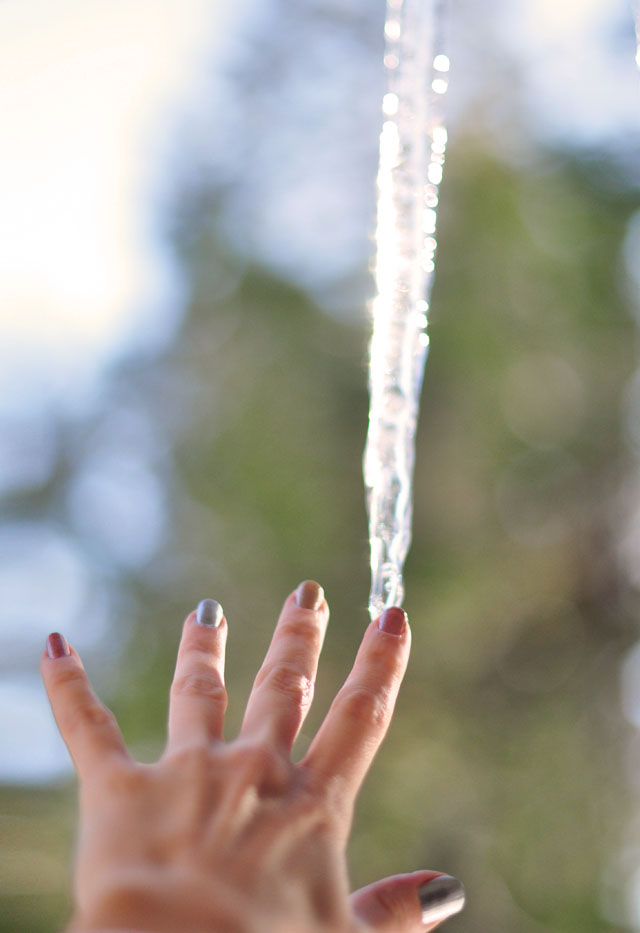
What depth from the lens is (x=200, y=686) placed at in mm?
388

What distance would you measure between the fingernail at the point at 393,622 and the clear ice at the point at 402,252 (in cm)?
19

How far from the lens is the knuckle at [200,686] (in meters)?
0.39

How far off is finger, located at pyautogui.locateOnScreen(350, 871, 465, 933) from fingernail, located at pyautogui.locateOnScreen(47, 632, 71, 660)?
173 millimetres

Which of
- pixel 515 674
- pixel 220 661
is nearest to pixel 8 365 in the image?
pixel 515 674

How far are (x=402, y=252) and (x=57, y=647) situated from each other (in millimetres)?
391

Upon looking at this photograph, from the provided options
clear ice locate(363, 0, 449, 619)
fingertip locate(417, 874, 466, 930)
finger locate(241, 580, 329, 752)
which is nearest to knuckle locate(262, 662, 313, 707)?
finger locate(241, 580, 329, 752)

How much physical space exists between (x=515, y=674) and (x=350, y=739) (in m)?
1.43

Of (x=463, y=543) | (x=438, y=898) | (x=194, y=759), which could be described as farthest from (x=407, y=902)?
(x=463, y=543)

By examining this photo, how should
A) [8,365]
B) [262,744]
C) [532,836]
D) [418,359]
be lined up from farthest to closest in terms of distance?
[8,365]
[532,836]
[418,359]
[262,744]

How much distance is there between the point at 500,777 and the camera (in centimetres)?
170

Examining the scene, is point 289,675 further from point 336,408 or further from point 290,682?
point 336,408

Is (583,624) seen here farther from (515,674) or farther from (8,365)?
(8,365)

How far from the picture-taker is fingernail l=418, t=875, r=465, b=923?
379mm

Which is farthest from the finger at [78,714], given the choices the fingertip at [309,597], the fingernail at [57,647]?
the fingertip at [309,597]
